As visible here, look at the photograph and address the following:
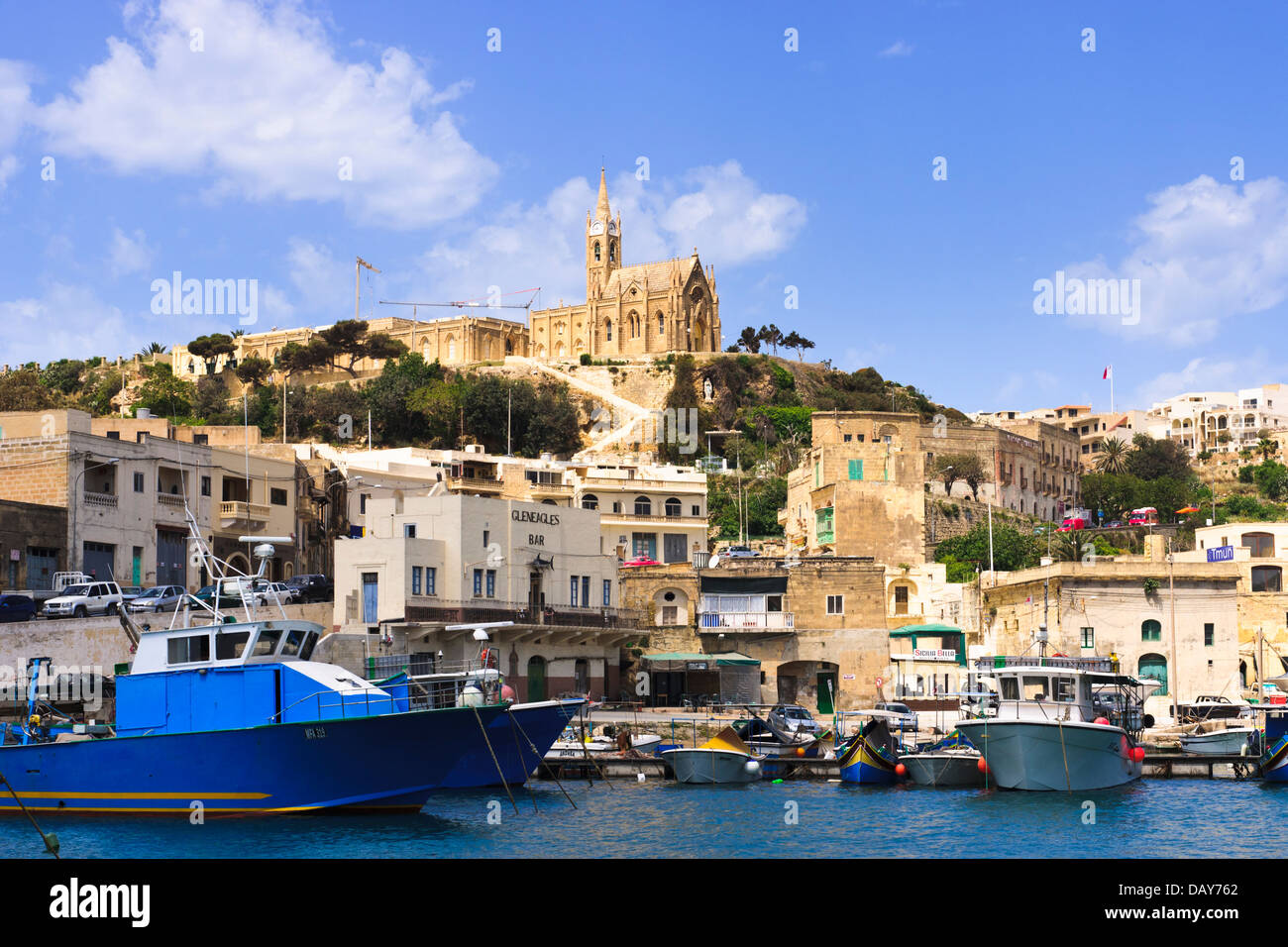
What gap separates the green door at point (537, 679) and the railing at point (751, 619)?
298 inches

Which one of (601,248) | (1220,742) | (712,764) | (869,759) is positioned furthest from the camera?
(601,248)

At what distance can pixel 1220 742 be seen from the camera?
4403cm

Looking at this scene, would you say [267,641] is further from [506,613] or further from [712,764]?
[506,613]

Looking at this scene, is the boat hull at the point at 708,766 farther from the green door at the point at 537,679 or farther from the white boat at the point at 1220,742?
the white boat at the point at 1220,742

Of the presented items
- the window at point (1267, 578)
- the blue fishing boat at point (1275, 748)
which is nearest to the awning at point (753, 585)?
the blue fishing boat at point (1275, 748)

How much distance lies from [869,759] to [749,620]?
1762 centimetres

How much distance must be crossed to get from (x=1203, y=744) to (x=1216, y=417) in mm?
130363

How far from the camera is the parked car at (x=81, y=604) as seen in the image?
45.5 metres

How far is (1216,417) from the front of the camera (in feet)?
540

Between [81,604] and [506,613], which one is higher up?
[81,604]

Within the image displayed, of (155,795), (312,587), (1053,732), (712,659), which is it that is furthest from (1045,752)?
(312,587)

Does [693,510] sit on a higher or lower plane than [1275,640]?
higher
